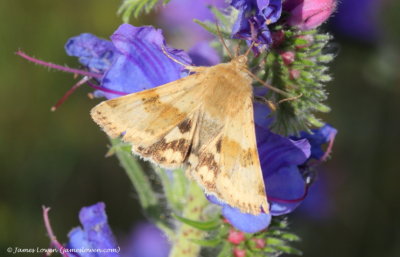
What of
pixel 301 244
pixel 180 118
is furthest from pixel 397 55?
pixel 180 118

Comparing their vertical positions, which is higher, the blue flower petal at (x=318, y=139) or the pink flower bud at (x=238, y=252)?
the blue flower petal at (x=318, y=139)

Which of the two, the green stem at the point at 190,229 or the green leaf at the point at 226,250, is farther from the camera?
the green stem at the point at 190,229

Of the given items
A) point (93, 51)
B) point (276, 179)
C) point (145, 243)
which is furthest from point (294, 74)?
point (145, 243)

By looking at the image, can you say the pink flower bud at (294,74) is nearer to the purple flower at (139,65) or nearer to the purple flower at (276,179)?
the purple flower at (276,179)

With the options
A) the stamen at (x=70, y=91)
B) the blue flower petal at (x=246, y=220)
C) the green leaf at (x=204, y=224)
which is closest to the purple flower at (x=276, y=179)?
the blue flower petal at (x=246, y=220)

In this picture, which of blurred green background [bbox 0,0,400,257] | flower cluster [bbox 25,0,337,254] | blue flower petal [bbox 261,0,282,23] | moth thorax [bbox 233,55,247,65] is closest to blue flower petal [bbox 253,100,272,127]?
flower cluster [bbox 25,0,337,254]

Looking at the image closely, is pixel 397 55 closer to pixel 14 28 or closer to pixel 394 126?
pixel 394 126
